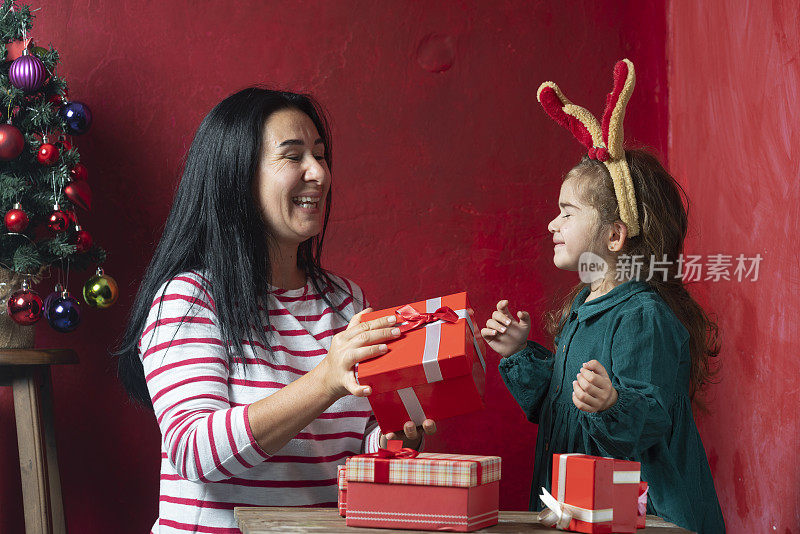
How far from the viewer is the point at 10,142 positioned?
167cm

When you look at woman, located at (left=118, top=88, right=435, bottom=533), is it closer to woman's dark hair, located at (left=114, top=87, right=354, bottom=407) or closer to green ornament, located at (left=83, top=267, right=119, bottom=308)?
woman's dark hair, located at (left=114, top=87, right=354, bottom=407)

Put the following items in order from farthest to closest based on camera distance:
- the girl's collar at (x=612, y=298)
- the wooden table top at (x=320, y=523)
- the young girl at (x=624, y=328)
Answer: the girl's collar at (x=612, y=298)
the young girl at (x=624, y=328)
the wooden table top at (x=320, y=523)

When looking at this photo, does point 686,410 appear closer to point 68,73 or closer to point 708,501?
point 708,501

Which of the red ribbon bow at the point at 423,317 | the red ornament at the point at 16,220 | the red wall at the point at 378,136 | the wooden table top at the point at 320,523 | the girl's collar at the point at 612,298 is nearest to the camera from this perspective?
the wooden table top at the point at 320,523

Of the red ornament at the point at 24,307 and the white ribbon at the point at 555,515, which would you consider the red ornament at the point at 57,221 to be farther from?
the white ribbon at the point at 555,515

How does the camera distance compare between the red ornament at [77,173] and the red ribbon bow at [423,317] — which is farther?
the red ornament at [77,173]

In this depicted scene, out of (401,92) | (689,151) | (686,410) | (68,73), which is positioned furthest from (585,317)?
(68,73)

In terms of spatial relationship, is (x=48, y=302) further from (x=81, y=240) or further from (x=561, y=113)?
(x=561, y=113)

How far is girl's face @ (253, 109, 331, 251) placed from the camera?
1.52 m

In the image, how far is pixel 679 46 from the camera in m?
2.12

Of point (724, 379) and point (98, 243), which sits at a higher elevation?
point (98, 243)

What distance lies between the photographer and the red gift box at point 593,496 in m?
1.05

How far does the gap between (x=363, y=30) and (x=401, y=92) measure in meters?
0.19

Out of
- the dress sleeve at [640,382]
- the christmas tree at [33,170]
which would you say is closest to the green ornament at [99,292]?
the christmas tree at [33,170]
